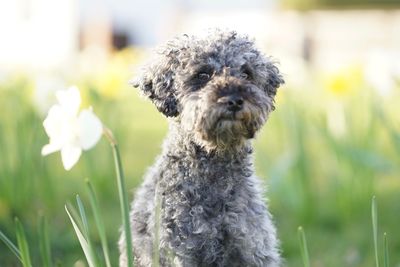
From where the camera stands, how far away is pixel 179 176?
10.2ft

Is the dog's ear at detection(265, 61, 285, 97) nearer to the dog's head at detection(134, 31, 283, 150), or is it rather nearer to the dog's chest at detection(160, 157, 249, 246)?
the dog's head at detection(134, 31, 283, 150)

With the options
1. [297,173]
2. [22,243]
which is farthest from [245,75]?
[297,173]

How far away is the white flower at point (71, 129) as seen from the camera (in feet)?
8.38

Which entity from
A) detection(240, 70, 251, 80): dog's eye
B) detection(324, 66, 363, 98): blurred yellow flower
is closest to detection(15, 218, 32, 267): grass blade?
detection(240, 70, 251, 80): dog's eye

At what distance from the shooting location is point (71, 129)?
2.59 meters

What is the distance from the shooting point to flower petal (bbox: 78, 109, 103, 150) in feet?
8.36

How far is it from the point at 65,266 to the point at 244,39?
1.97 metres

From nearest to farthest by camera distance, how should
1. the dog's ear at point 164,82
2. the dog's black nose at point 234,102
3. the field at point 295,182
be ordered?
the dog's black nose at point 234,102
the dog's ear at point 164,82
the field at point 295,182

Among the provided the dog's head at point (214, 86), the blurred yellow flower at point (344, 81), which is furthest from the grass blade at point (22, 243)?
the blurred yellow flower at point (344, 81)

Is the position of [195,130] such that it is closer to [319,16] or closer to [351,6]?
[319,16]

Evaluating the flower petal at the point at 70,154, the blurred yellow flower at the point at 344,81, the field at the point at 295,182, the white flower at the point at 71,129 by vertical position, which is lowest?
the field at the point at 295,182

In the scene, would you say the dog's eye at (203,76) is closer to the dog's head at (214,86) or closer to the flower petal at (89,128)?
the dog's head at (214,86)

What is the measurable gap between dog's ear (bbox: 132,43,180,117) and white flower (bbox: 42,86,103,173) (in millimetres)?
479

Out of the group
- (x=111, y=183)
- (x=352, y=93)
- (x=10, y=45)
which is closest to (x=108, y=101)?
(x=111, y=183)
